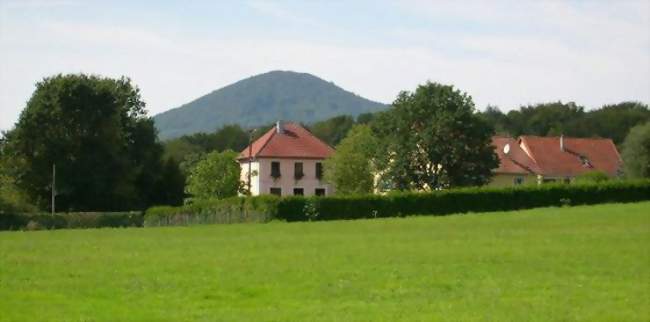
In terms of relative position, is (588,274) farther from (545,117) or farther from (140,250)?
(545,117)

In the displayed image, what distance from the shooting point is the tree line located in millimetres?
83125

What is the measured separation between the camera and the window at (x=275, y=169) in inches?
4136

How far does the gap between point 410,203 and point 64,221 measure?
23.1 metres

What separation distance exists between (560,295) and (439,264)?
271 inches

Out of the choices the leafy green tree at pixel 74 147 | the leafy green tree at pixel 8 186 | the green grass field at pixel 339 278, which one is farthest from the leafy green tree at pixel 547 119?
the green grass field at pixel 339 278

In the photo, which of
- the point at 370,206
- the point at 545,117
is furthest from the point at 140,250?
the point at 545,117

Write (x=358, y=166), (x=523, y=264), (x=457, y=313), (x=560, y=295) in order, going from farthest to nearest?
(x=358, y=166)
(x=523, y=264)
(x=560, y=295)
(x=457, y=313)

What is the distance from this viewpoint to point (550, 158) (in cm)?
10894

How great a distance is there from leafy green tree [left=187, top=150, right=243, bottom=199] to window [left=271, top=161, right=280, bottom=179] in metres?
8.13

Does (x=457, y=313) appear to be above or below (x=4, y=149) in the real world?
below

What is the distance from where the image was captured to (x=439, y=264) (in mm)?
25188

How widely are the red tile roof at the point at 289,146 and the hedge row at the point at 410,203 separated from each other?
3925 cm

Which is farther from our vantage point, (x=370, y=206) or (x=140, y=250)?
(x=370, y=206)

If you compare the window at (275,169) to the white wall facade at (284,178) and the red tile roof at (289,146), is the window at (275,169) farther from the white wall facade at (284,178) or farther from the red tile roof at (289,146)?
the red tile roof at (289,146)
